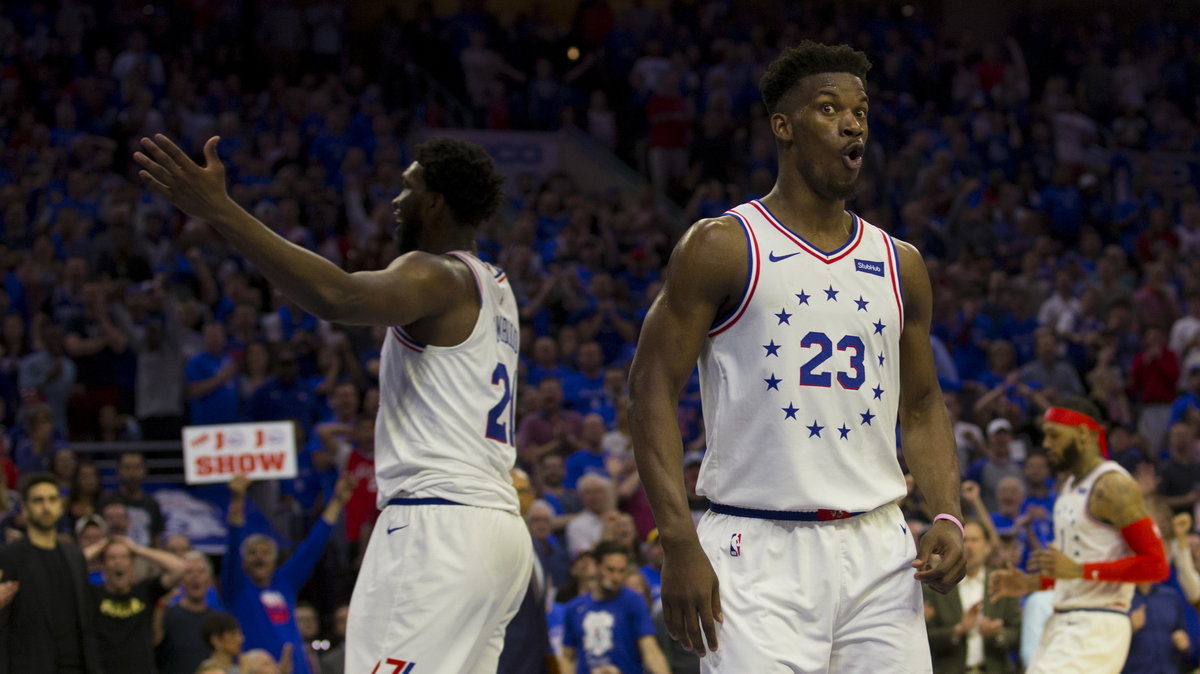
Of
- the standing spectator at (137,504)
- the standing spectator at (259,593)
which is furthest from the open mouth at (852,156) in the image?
the standing spectator at (137,504)

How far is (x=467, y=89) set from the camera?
59.6 ft

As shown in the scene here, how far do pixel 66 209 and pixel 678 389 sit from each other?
10.6 metres

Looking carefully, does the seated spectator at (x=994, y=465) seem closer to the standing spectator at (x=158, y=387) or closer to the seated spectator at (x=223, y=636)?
the seated spectator at (x=223, y=636)

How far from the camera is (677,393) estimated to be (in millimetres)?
3584

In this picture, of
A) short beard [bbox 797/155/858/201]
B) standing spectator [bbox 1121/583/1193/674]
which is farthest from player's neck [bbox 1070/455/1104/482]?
short beard [bbox 797/155/858/201]

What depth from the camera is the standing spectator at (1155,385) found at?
13180 millimetres

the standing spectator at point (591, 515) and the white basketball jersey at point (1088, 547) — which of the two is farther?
the standing spectator at point (591, 515)

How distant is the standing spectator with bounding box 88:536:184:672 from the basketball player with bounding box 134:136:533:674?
14.8ft

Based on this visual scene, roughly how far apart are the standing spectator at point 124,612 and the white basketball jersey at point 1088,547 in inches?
204

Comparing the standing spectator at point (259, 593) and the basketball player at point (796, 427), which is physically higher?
the basketball player at point (796, 427)

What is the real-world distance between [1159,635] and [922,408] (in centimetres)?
657

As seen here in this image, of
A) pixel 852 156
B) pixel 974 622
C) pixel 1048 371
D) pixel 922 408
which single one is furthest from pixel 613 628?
pixel 1048 371

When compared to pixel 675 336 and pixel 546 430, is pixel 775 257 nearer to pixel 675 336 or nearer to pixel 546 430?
pixel 675 336

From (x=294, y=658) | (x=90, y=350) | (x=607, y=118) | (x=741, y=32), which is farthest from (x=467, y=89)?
(x=294, y=658)
